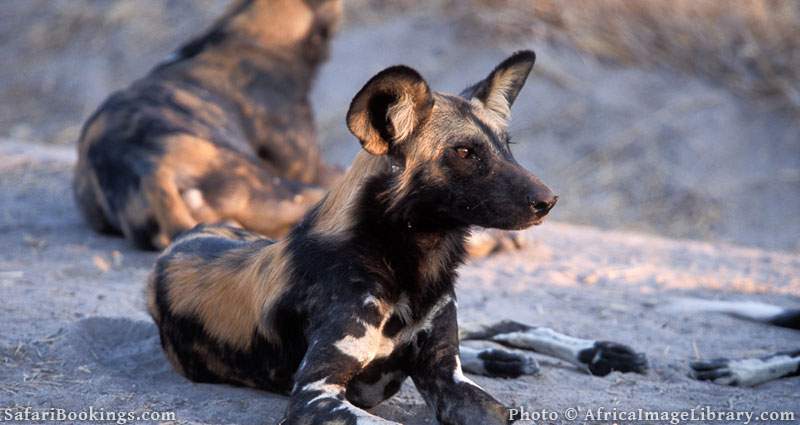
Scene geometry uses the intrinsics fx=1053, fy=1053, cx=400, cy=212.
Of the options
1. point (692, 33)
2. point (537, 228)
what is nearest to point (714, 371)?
point (537, 228)

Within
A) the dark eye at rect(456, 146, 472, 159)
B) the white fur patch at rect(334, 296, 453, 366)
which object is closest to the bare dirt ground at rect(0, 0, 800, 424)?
the white fur patch at rect(334, 296, 453, 366)

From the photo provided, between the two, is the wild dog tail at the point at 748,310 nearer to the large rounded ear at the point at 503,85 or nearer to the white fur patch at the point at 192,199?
the large rounded ear at the point at 503,85

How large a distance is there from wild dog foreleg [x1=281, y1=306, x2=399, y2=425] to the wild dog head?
1.15ft

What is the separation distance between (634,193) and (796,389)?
5.38 metres

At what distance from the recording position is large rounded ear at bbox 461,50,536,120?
3.35m

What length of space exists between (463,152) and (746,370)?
1410mm

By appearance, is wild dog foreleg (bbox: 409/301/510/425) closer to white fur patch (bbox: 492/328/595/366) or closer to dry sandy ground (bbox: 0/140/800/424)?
dry sandy ground (bbox: 0/140/800/424)

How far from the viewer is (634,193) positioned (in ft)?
29.3

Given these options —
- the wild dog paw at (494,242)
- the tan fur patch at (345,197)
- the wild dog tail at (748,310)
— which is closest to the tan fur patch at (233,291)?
the tan fur patch at (345,197)

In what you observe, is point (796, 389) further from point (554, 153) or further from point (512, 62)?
point (554, 153)

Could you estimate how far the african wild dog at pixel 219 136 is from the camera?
17.0ft

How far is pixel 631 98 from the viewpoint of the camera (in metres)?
9.80

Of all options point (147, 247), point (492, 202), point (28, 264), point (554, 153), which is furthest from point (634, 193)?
point (492, 202)

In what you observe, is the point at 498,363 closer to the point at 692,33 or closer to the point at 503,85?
the point at 503,85
